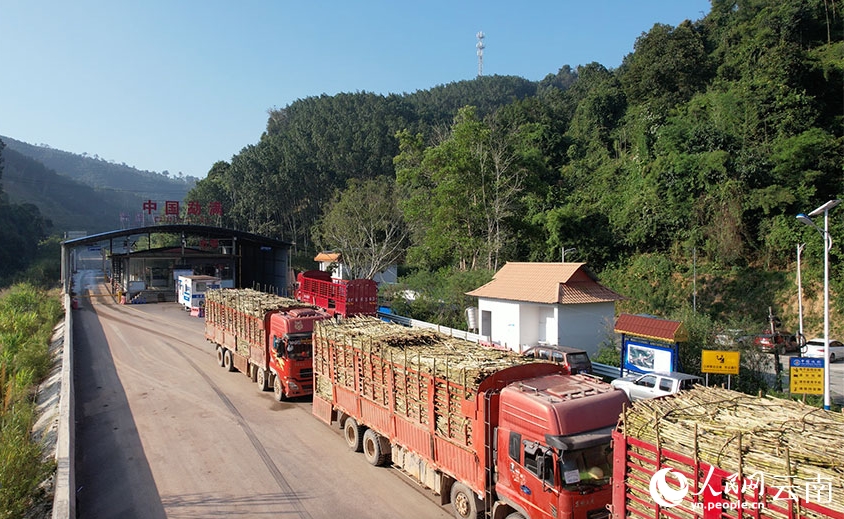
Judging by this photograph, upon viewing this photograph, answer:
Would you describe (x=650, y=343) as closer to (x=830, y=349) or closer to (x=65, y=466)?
(x=830, y=349)

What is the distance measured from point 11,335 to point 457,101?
115357mm

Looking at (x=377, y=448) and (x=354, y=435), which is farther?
(x=354, y=435)

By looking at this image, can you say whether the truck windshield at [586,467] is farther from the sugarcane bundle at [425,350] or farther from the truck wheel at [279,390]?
the truck wheel at [279,390]

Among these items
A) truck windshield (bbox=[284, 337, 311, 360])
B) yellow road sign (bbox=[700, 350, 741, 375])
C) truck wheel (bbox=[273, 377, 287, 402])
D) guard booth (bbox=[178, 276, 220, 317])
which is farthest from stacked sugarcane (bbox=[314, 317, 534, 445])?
guard booth (bbox=[178, 276, 220, 317])

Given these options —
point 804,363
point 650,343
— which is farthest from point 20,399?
point 804,363

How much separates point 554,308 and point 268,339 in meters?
11.6

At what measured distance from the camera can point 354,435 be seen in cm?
1251

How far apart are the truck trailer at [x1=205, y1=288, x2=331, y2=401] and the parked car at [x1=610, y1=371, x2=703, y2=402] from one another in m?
9.27

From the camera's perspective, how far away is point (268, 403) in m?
16.8

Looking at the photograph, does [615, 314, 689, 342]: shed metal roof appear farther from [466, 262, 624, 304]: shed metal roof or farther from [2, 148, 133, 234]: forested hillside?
[2, 148, 133, 234]: forested hillside

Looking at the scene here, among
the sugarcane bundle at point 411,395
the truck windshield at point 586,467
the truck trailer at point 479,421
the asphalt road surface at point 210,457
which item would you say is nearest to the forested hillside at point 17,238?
the asphalt road surface at point 210,457

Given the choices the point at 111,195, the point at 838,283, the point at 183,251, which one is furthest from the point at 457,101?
the point at 111,195

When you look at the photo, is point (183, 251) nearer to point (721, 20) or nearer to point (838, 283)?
point (838, 283)

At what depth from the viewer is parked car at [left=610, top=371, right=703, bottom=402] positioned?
15031mm
